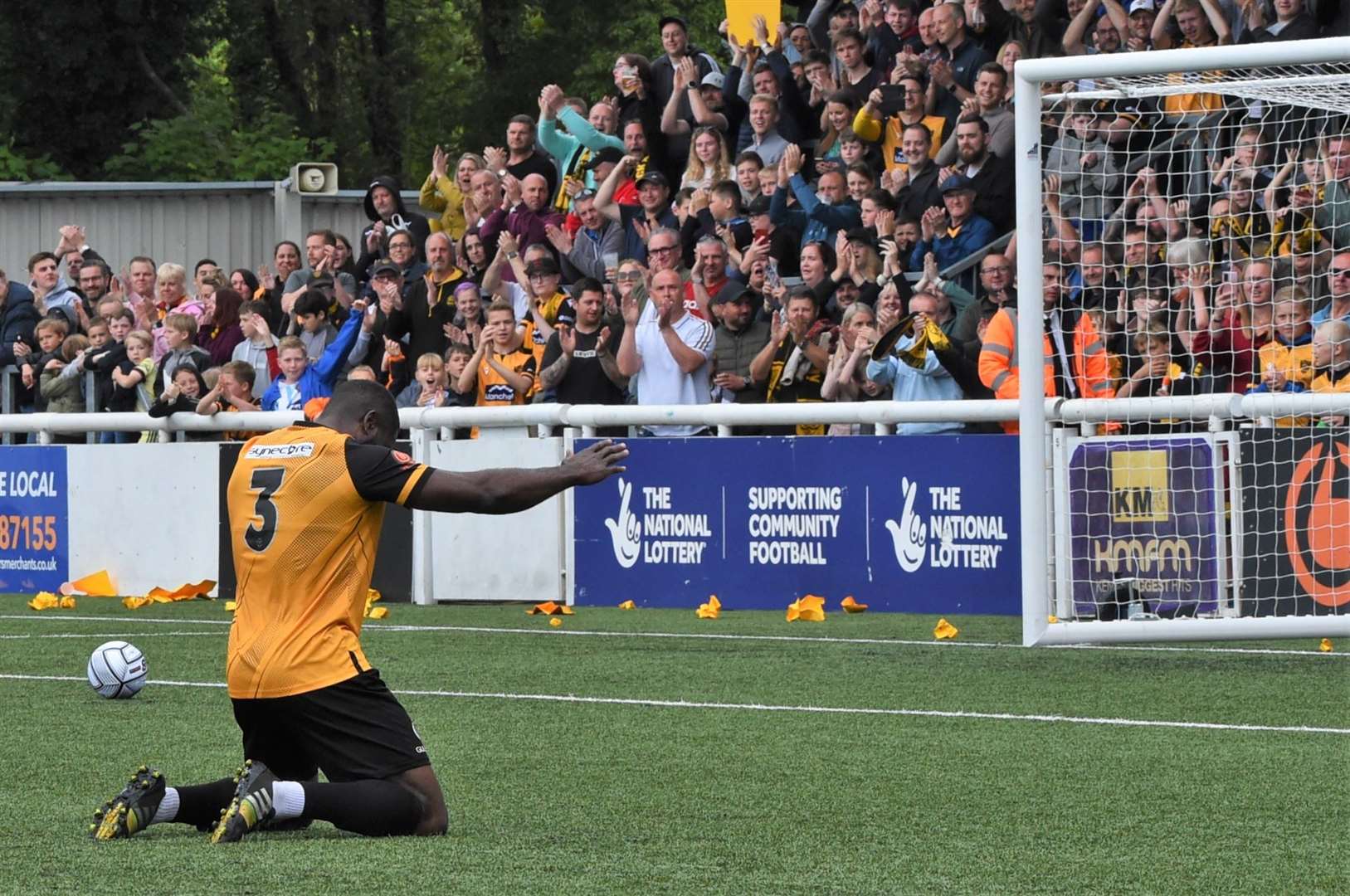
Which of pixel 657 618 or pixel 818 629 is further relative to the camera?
pixel 657 618

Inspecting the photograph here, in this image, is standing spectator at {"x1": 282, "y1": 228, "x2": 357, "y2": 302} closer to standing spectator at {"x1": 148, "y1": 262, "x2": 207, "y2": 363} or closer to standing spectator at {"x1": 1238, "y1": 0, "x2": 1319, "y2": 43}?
standing spectator at {"x1": 148, "y1": 262, "x2": 207, "y2": 363}

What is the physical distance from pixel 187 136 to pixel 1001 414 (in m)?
23.4

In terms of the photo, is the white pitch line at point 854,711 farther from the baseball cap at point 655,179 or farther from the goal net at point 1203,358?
the baseball cap at point 655,179

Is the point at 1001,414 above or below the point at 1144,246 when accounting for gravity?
below

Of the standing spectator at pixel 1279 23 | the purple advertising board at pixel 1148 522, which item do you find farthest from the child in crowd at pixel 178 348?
the standing spectator at pixel 1279 23

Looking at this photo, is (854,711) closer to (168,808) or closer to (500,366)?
(168,808)

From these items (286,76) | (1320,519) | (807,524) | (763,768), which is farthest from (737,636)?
(286,76)

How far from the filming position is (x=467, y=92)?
42188mm

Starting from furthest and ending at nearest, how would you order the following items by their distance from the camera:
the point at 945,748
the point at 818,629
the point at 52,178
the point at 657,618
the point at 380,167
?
1. the point at 380,167
2. the point at 52,178
3. the point at 657,618
4. the point at 818,629
5. the point at 945,748

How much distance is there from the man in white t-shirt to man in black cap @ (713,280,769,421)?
12 centimetres

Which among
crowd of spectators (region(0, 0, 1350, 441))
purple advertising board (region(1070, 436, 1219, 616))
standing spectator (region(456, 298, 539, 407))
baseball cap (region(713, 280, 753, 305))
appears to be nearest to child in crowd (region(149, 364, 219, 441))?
crowd of spectators (region(0, 0, 1350, 441))

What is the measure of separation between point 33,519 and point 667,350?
5143 millimetres

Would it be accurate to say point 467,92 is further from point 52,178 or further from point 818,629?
point 818,629

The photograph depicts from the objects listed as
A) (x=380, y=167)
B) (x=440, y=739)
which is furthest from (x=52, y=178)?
(x=440, y=739)
